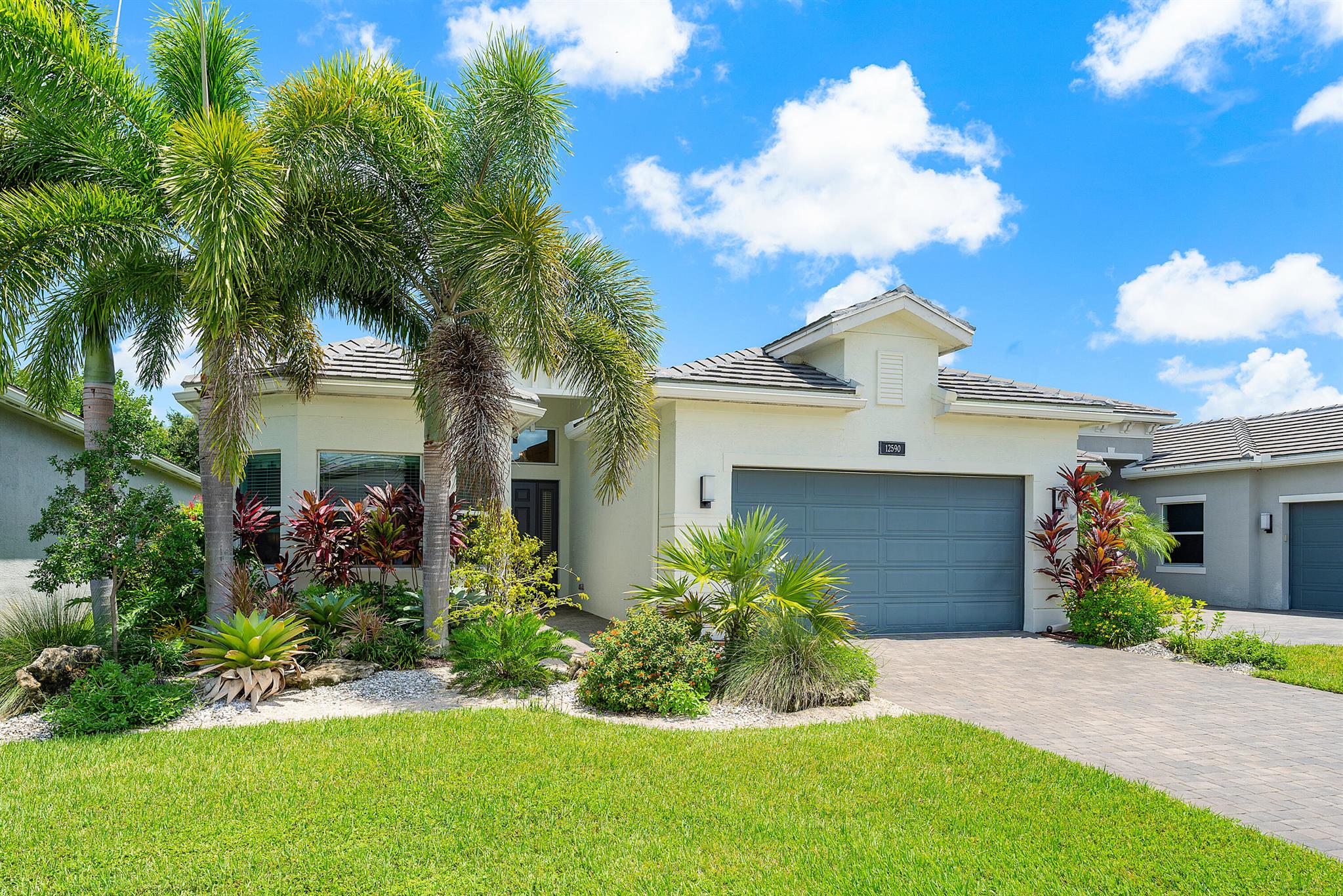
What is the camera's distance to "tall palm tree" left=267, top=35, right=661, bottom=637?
26.3 feet

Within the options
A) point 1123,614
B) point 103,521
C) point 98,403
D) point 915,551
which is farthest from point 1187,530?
point 98,403

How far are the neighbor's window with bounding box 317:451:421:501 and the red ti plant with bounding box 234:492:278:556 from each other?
93 cm

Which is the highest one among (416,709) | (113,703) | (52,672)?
(52,672)

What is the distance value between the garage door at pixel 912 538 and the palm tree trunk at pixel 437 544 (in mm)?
4419

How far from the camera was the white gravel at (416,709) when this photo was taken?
7.05 metres

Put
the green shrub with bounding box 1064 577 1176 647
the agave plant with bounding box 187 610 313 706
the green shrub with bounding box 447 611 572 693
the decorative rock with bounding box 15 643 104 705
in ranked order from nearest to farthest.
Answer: the decorative rock with bounding box 15 643 104 705, the agave plant with bounding box 187 610 313 706, the green shrub with bounding box 447 611 572 693, the green shrub with bounding box 1064 577 1176 647

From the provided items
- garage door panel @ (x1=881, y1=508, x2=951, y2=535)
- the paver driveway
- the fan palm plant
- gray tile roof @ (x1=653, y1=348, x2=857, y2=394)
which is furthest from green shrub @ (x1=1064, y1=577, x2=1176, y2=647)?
the fan palm plant

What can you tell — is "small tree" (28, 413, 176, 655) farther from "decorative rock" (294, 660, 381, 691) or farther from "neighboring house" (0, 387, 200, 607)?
"neighboring house" (0, 387, 200, 607)

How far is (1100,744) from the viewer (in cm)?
654

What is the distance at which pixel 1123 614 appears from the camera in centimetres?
1164

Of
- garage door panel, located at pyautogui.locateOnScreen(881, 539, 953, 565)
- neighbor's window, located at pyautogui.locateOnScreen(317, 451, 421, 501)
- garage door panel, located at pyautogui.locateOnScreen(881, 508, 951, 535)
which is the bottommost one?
garage door panel, located at pyautogui.locateOnScreen(881, 539, 953, 565)

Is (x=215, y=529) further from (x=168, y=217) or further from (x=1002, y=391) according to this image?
(x=1002, y=391)

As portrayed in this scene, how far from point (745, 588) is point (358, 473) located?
665 cm

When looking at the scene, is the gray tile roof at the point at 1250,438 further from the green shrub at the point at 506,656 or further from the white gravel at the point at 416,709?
the green shrub at the point at 506,656
